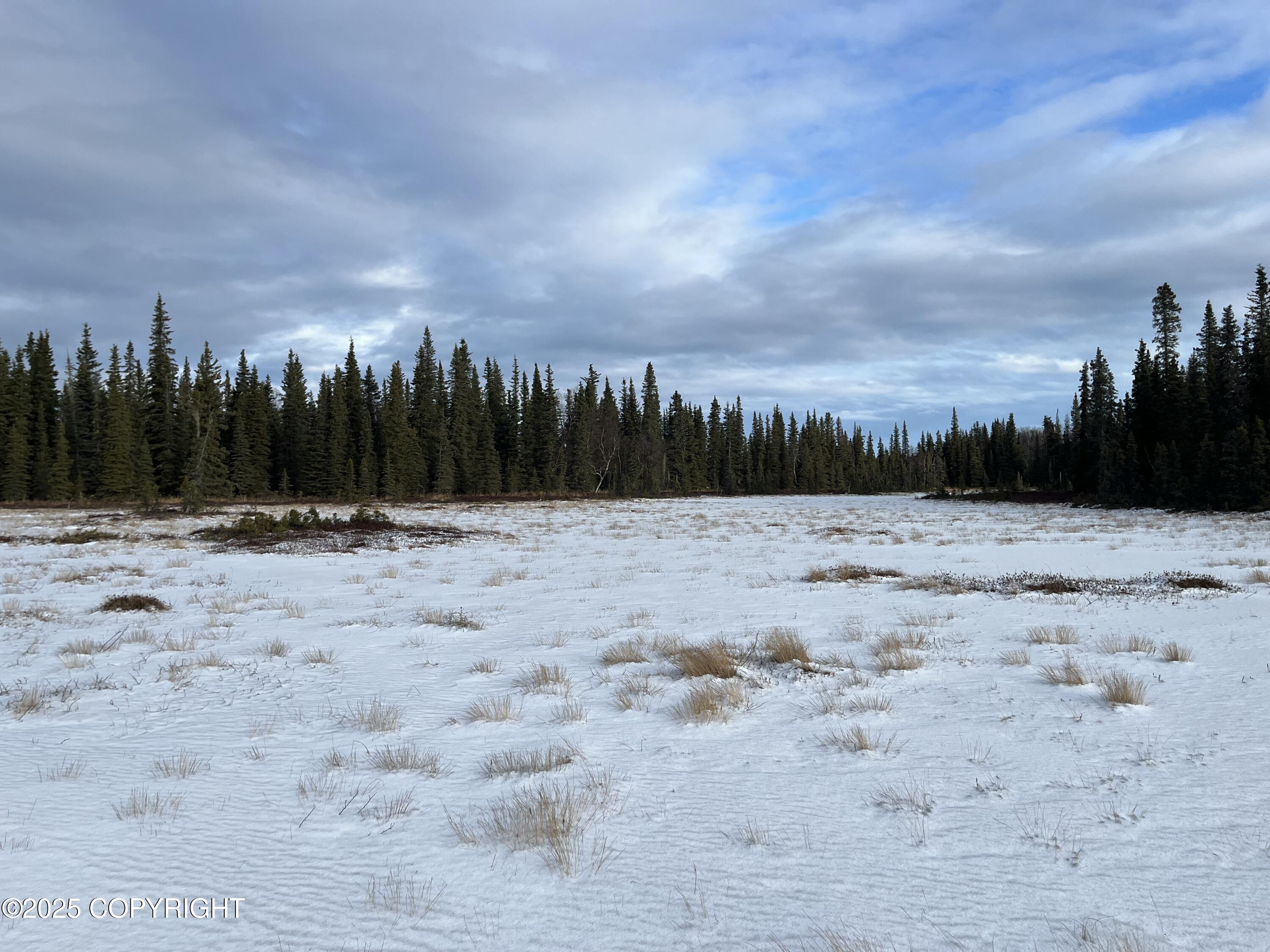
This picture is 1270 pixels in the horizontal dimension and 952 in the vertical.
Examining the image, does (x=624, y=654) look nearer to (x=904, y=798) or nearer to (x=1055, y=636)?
(x=904, y=798)

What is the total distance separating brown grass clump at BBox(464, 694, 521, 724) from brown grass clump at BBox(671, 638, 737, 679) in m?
1.69

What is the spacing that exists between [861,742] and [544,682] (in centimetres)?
297

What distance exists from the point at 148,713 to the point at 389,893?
4.04 m

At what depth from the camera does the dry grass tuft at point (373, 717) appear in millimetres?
5297

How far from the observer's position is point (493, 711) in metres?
5.64

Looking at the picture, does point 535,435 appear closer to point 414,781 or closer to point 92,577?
point 92,577

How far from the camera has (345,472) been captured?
6800 cm

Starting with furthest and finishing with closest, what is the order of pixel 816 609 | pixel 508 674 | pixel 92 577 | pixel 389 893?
pixel 92 577, pixel 816 609, pixel 508 674, pixel 389 893

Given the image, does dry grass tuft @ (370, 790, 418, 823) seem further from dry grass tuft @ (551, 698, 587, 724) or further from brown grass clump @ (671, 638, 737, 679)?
brown grass clump @ (671, 638, 737, 679)

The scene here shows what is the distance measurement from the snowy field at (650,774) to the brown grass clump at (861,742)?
0.09 ft

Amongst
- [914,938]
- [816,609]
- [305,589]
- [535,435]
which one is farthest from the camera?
[535,435]

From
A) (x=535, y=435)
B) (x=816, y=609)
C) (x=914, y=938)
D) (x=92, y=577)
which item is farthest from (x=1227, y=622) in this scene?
(x=535, y=435)

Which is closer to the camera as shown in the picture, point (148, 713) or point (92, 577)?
point (148, 713)

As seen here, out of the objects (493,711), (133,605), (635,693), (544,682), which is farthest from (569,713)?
(133,605)
